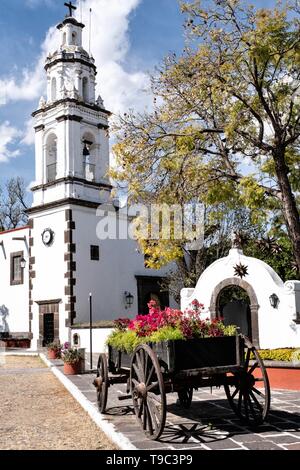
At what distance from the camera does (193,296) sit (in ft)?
44.5

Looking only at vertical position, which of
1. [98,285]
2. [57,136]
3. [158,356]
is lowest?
[158,356]

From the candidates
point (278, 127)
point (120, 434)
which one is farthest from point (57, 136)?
point (120, 434)

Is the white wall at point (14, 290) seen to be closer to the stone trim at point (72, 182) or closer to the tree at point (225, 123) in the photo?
the stone trim at point (72, 182)

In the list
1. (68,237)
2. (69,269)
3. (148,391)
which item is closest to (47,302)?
(69,269)

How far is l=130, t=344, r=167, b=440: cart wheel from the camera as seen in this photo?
5556 millimetres

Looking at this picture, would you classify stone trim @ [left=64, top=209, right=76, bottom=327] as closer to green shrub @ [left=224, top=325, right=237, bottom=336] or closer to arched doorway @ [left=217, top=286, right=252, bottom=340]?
arched doorway @ [left=217, top=286, right=252, bottom=340]

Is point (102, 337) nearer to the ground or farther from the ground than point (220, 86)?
nearer to the ground

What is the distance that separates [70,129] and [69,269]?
587 cm

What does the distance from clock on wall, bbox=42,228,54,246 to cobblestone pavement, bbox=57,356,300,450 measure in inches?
521

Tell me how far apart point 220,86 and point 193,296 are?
216 inches

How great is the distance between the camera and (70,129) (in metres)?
21.6

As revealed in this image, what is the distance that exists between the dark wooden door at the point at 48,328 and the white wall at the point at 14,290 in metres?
1.46

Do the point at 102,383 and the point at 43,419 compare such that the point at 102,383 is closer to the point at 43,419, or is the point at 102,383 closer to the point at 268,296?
the point at 43,419

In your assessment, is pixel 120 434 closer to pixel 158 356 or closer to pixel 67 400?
pixel 158 356
